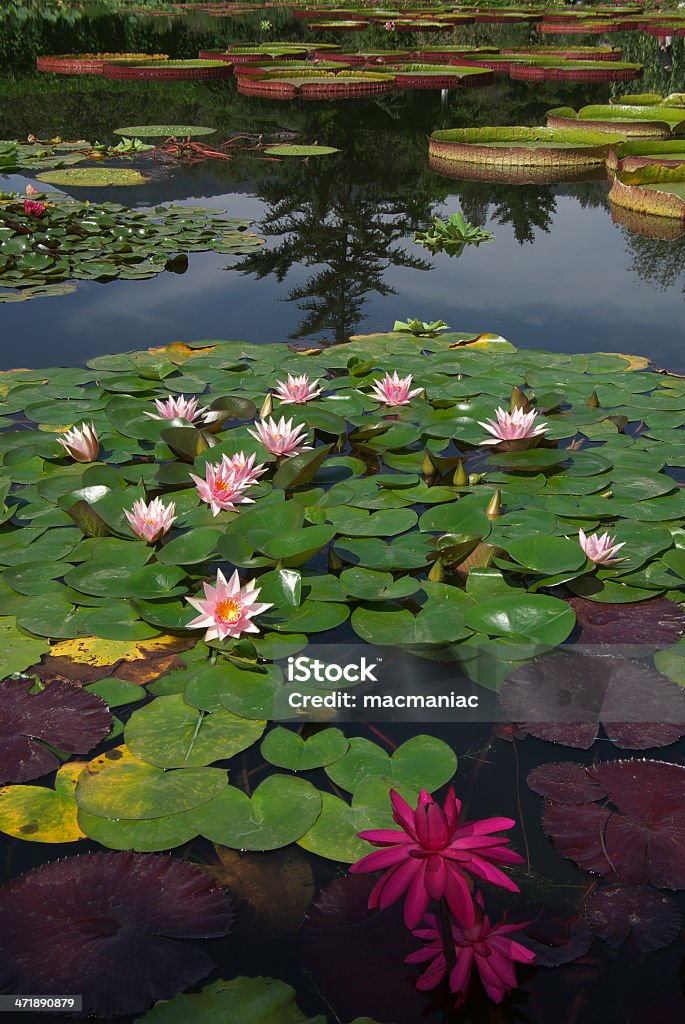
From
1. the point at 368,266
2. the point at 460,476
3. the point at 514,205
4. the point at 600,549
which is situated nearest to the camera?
the point at 600,549

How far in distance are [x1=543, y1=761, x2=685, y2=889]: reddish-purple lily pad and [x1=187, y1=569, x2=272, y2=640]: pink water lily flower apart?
0.67m

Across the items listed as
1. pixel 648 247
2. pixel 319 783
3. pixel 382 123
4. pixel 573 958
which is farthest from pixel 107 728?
pixel 382 123

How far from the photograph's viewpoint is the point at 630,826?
1.40m

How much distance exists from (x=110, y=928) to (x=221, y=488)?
1.15 m

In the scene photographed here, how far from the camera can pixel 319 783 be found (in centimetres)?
150

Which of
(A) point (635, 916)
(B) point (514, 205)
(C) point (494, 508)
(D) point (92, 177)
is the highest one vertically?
(D) point (92, 177)

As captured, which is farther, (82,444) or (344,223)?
(344,223)

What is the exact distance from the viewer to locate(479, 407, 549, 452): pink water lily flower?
96.8 inches

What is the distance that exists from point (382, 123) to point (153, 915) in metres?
9.14

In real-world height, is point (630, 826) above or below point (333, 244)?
below

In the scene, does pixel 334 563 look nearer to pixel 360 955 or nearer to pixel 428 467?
pixel 428 467

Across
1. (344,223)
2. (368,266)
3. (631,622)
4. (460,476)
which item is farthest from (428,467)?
(344,223)

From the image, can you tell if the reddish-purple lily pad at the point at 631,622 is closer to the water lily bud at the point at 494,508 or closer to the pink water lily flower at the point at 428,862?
the water lily bud at the point at 494,508

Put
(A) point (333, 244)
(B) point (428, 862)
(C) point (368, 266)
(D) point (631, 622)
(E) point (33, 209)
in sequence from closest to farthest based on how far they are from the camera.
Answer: (B) point (428, 862)
(D) point (631, 622)
(C) point (368, 266)
(E) point (33, 209)
(A) point (333, 244)
